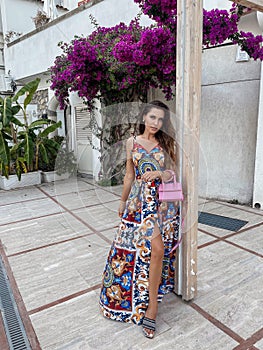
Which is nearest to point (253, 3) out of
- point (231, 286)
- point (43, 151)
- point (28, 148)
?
point (231, 286)

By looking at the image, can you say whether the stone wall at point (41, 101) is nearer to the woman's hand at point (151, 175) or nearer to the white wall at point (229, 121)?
the white wall at point (229, 121)

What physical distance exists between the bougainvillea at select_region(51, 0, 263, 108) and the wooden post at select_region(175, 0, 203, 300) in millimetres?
1169

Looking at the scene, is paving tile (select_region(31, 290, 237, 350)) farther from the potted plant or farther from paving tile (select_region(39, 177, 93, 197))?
the potted plant

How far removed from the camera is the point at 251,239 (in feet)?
9.07

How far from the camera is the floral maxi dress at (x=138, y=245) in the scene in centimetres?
147

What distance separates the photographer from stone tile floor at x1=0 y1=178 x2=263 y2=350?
5.01 feet

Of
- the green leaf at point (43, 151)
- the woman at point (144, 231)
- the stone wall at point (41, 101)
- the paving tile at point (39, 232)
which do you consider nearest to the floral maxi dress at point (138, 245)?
the woman at point (144, 231)

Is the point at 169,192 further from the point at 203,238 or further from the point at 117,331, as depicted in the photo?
the point at 203,238

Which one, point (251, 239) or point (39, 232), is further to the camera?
point (39, 232)

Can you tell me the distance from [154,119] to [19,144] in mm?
4234

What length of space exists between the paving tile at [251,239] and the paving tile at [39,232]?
5.11 ft

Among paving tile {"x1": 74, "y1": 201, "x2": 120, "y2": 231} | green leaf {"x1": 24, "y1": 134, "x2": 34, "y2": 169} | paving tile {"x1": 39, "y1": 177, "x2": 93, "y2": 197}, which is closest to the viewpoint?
paving tile {"x1": 39, "y1": 177, "x2": 93, "y2": 197}

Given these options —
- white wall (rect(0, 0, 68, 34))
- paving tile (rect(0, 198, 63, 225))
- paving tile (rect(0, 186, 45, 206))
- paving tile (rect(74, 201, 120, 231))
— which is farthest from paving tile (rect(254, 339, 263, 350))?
white wall (rect(0, 0, 68, 34))

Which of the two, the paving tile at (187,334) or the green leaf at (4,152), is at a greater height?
the green leaf at (4,152)
